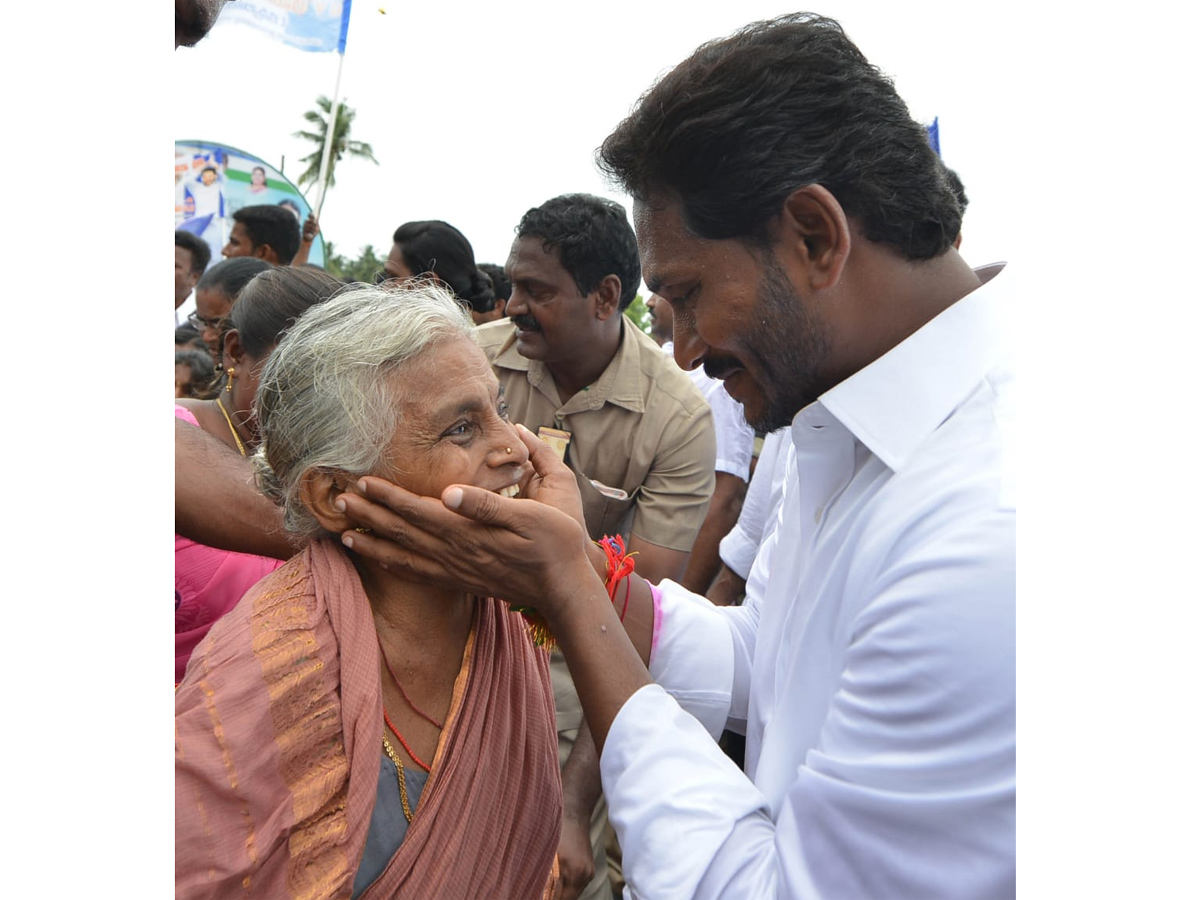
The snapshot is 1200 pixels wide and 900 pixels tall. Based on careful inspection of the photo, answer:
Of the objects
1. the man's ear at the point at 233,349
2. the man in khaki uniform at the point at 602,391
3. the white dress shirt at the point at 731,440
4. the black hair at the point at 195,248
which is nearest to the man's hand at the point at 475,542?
the man's ear at the point at 233,349

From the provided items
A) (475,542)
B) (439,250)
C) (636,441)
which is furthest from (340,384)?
(439,250)

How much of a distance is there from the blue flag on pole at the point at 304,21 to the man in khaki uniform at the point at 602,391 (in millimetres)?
6279

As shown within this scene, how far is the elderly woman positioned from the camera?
1877 mm

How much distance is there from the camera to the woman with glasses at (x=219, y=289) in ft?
15.0

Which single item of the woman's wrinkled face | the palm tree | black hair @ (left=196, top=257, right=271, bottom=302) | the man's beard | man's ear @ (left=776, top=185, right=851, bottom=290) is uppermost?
man's ear @ (left=776, top=185, right=851, bottom=290)

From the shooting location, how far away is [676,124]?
1.94m

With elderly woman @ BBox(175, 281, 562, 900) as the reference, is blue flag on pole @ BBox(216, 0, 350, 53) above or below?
above

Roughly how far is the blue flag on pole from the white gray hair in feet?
27.5

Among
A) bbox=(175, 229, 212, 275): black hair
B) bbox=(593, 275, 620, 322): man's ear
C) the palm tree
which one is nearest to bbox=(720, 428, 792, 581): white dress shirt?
bbox=(593, 275, 620, 322): man's ear

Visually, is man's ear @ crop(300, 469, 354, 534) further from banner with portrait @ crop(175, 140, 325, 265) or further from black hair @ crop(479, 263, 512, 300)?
black hair @ crop(479, 263, 512, 300)

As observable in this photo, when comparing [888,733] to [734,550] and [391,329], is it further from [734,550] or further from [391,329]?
[734,550]

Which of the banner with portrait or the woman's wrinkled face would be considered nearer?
the woman's wrinkled face

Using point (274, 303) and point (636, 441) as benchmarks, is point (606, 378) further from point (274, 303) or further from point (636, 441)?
point (274, 303)

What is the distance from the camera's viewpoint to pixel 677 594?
2695 mm
